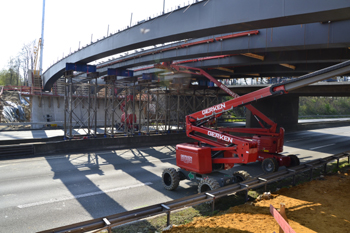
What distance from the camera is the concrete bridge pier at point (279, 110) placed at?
31.8 meters

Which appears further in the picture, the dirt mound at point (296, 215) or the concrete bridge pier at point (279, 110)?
the concrete bridge pier at point (279, 110)

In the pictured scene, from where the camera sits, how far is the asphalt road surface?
277 inches

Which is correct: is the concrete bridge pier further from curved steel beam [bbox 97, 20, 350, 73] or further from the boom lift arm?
the boom lift arm

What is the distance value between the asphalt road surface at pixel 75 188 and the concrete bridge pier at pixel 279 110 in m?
16.7

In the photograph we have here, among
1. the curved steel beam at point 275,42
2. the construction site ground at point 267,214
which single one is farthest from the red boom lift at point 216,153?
the curved steel beam at point 275,42

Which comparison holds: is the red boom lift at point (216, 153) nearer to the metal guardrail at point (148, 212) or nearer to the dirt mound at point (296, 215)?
the metal guardrail at point (148, 212)

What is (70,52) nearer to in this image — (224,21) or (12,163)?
(12,163)

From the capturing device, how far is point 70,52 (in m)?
21.2

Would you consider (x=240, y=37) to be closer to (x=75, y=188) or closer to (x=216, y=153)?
(x=216, y=153)

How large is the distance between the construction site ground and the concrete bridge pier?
23.2 meters

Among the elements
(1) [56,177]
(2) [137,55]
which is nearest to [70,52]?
(2) [137,55]

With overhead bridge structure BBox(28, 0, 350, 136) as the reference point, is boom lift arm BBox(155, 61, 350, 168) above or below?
below

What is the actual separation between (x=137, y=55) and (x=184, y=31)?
1004cm

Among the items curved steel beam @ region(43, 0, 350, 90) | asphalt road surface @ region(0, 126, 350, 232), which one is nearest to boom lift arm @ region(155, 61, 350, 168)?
asphalt road surface @ region(0, 126, 350, 232)
